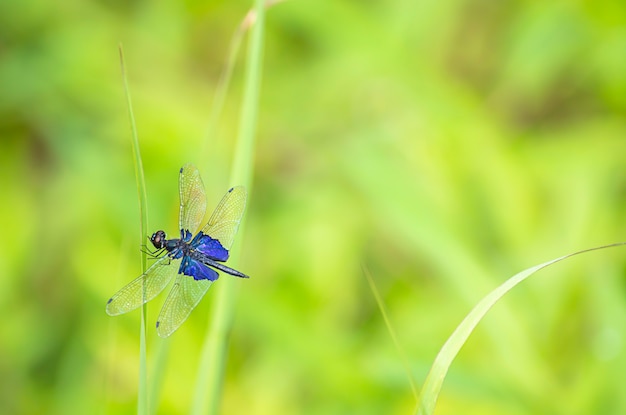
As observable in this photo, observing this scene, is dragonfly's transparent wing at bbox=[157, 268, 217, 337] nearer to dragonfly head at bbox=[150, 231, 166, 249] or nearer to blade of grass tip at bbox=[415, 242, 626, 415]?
dragonfly head at bbox=[150, 231, 166, 249]

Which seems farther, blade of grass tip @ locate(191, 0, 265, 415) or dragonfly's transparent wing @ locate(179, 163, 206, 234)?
dragonfly's transparent wing @ locate(179, 163, 206, 234)

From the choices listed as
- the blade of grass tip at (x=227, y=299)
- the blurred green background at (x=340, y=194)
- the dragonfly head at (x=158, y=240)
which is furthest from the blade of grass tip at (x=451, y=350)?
the blurred green background at (x=340, y=194)

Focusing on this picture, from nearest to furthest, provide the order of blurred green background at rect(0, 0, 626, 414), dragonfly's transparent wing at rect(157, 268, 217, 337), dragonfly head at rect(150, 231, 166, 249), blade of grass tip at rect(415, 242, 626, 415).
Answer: blade of grass tip at rect(415, 242, 626, 415) < dragonfly's transparent wing at rect(157, 268, 217, 337) < dragonfly head at rect(150, 231, 166, 249) < blurred green background at rect(0, 0, 626, 414)

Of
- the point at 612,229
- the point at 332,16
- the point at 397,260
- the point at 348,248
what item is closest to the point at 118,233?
the point at 348,248

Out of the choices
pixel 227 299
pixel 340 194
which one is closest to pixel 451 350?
pixel 227 299

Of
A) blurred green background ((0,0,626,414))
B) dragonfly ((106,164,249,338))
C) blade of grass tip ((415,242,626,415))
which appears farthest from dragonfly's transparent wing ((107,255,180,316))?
blurred green background ((0,0,626,414))

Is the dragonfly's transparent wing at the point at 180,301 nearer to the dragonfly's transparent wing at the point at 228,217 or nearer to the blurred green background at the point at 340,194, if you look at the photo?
the dragonfly's transparent wing at the point at 228,217
